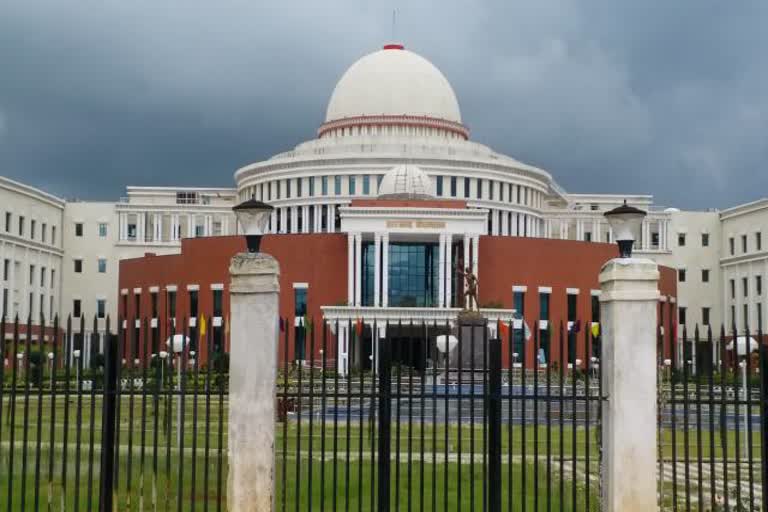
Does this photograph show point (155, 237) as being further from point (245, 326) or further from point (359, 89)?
point (245, 326)

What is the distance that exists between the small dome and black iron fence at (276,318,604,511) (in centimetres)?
3849

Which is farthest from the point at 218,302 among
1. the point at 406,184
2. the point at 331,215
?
the point at 331,215

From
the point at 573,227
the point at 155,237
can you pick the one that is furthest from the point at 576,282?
the point at 155,237

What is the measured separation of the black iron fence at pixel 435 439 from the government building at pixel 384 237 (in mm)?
31784

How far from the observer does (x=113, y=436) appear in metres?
12.5

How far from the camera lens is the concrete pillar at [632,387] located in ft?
41.7

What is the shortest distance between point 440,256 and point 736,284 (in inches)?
1500

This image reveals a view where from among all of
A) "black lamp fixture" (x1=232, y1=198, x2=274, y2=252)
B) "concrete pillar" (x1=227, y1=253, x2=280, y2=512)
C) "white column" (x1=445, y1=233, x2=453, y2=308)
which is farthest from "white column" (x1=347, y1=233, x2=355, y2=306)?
"concrete pillar" (x1=227, y1=253, x2=280, y2=512)

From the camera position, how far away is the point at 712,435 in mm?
12172

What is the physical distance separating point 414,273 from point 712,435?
63.1 m

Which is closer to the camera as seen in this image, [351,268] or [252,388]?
[252,388]

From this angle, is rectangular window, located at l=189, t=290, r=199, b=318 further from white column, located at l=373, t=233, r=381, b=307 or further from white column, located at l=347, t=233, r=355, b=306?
white column, located at l=373, t=233, r=381, b=307

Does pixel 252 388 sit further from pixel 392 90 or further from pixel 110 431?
pixel 392 90

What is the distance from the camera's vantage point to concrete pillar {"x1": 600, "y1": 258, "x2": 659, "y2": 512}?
1270 centimetres
